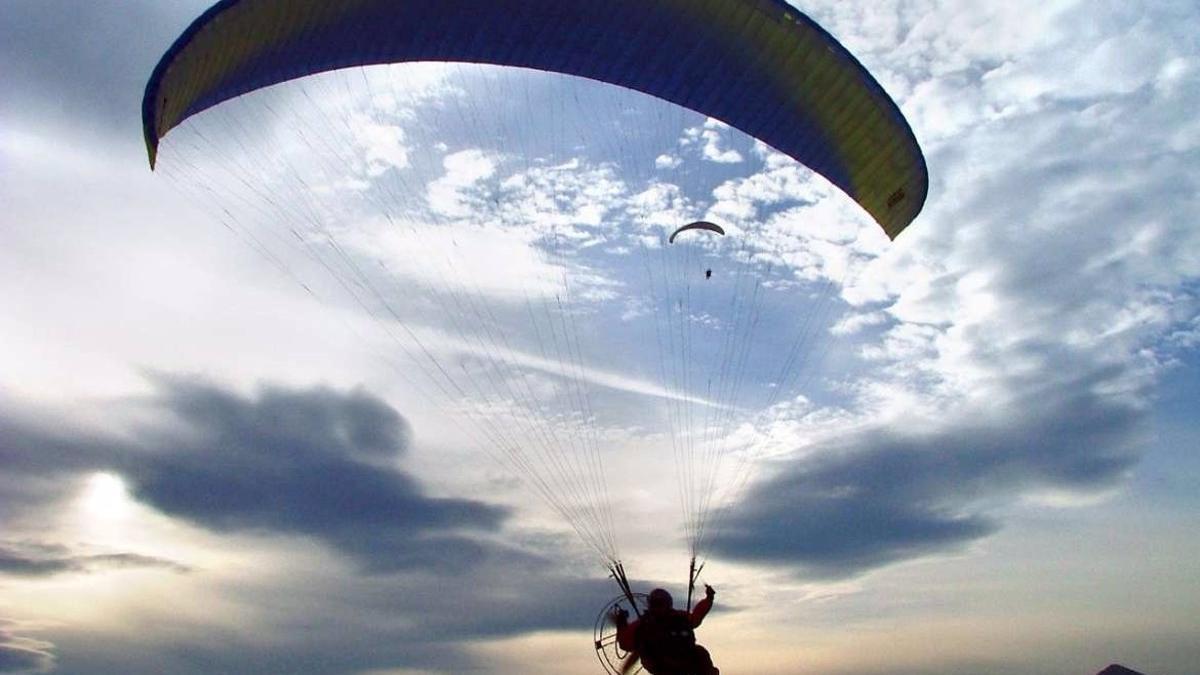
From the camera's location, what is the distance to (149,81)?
13.2 metres

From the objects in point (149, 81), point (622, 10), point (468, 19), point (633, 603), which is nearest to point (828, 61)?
point (622, 10)

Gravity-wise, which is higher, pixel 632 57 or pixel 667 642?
pixel 632 57

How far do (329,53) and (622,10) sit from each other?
4.36 meters

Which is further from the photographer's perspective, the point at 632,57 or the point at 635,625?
the point at 632,57

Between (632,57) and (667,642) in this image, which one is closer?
(667,642)

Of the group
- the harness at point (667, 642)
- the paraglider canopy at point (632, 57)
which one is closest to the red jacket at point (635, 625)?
the harness at point (667, 642)

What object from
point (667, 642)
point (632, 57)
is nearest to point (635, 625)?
point (667, 642)

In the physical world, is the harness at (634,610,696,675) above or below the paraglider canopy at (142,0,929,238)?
below

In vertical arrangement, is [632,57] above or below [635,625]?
above

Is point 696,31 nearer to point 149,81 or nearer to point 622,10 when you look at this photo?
point 622,10

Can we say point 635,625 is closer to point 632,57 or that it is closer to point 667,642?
point 667,642

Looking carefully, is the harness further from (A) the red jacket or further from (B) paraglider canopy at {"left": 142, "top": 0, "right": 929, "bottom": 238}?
(B) paraglider canopy at {"left": 142, "top": 0, "right": 929, "bottom": 238}

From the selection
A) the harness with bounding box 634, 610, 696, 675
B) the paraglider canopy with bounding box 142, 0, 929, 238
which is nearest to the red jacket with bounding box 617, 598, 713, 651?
the harness with bounding box 634, 610, 696, 675

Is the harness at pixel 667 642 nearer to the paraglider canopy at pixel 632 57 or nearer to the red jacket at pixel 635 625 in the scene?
the red jacket at pixel 635 625
